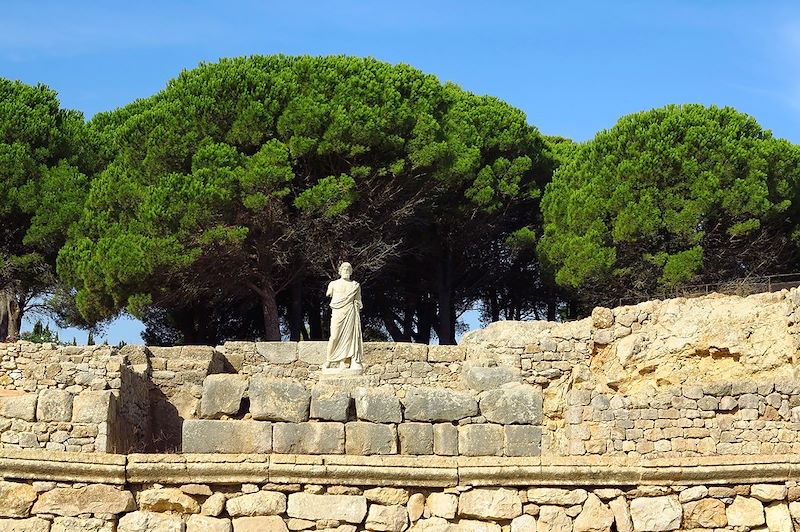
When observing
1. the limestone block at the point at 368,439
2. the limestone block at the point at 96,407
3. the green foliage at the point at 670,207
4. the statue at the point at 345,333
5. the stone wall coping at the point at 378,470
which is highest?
the green foliage at the point at 670,207

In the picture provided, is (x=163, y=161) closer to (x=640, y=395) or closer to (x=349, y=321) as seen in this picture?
(x=349, y=321)

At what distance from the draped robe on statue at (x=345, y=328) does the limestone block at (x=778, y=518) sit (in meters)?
10.1

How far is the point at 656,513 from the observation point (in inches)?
238

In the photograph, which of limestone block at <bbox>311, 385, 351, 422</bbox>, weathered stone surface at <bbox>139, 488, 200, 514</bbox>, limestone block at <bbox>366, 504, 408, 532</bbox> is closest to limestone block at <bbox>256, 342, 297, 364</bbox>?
limestone block at <bbox>311, 385, 351, 422</bbox>

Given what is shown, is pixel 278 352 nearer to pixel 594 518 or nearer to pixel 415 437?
pixel 415 437

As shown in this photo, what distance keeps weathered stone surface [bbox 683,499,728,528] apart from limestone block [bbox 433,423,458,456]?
2.01m

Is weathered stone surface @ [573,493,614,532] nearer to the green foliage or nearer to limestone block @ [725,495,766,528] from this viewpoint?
Result: limestone block @ [725,495,766,528]

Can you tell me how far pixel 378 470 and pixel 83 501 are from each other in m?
1.63

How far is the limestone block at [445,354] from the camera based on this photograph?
20.0 metres

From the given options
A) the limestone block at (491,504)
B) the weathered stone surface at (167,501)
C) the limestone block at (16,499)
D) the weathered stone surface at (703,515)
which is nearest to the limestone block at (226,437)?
the weathered stone surface at (167,501)

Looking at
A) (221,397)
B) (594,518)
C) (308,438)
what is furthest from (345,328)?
(594,518)

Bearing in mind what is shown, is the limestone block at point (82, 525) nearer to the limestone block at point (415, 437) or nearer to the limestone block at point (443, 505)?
the limestone block at point (443, 505)

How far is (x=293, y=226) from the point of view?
25.9 m

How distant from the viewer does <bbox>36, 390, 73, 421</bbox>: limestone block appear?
9.79 metres
